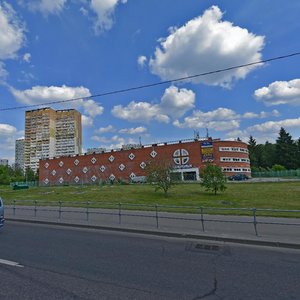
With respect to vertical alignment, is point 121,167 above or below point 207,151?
below

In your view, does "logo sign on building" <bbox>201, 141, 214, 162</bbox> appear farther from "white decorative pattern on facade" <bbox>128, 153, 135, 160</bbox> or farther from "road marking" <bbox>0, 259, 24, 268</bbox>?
"road marking" <bbox>0, 259, 24, 268</bbox>

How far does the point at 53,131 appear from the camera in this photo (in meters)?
95.9

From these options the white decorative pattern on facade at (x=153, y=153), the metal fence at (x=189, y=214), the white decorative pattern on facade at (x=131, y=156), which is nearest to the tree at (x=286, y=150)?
the white decorative pattern on facade at (x=153, y=153)

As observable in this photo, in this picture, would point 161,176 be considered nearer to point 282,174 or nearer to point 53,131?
point 282,174

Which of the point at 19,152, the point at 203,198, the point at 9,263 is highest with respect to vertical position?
the point at 19,152

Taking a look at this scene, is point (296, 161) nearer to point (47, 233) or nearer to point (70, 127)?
point (70, 127)

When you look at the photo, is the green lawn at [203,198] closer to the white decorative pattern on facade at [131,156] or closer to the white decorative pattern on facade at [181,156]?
the white decorative pattern on facade at [181,156]

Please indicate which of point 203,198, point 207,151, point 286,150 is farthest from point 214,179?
point 286,150

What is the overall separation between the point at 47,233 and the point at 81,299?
21.6 feet

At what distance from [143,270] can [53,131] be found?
96625 millimetres

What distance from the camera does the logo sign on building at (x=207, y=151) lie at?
69.0 m

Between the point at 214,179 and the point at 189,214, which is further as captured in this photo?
the point at 214,179

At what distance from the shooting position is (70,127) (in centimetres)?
9138

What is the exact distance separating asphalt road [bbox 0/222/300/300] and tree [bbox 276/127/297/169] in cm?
8764
